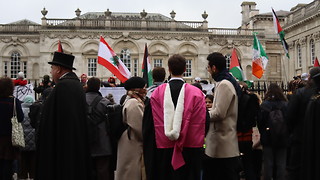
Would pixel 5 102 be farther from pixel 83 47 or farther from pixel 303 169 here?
pixel 83 47

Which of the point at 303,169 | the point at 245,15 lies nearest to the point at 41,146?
the point at 303,169

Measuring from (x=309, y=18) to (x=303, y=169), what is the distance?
31.1m

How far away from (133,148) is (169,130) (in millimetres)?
1610

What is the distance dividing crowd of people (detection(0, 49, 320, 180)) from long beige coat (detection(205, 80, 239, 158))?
0.02 metres

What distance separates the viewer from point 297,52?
123ft

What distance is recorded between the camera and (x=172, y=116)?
503cm

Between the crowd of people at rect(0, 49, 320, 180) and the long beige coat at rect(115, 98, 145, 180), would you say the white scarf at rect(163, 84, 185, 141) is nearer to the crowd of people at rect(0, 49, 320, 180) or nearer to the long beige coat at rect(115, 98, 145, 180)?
the crowd of people at rect(0, 49, 320, 180)

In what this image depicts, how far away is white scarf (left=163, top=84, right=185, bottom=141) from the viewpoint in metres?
4.89

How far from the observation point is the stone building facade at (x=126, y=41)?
3312 cm

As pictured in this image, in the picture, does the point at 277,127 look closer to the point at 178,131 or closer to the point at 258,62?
the point at 178,131

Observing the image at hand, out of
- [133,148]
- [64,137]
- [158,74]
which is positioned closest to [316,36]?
[158,74]

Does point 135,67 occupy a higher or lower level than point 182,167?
higher

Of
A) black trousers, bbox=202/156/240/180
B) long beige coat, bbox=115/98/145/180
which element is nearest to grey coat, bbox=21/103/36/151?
long beige coat, bbox=115/98/145/180

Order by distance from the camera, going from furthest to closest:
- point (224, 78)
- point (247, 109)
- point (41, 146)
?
point (247, 109) → point (224, 78) → point (41, 146)
